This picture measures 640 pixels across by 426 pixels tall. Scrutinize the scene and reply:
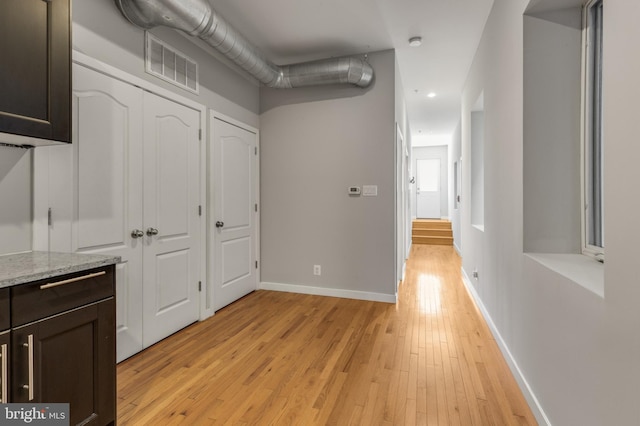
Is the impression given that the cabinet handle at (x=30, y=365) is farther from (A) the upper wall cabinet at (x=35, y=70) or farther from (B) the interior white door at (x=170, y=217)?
(B) the interior white door at (x=170, y=217)

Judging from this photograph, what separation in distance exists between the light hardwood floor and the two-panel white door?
322 mm

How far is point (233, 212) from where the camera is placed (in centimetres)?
366

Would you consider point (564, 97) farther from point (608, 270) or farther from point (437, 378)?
point (437, 378)

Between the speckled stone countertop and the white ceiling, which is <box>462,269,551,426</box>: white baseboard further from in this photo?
the white ceiling

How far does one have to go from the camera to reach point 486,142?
3.15m

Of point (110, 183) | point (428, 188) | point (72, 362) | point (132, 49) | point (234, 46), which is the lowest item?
point (72, 362)

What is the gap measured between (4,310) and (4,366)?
8.5 inches

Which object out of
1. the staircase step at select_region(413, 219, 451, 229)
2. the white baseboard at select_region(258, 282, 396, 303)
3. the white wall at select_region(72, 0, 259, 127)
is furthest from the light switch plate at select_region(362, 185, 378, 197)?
the staircase step at select_region(413, 219, 451, 229)

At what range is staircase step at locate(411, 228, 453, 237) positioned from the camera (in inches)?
341

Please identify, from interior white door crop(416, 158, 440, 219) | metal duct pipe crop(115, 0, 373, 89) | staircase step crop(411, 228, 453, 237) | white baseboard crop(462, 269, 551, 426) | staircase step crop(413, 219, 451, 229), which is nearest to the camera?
white baseboard crop(462, 269, 551, 426)

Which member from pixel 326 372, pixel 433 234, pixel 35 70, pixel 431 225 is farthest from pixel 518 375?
pixel 431 225

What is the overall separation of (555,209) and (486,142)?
145 cm

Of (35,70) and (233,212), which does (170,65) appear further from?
(233,212)

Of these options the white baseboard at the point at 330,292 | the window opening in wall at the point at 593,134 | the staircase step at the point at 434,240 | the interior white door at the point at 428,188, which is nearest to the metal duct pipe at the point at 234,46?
the window opening in wall at the point at 593,134
